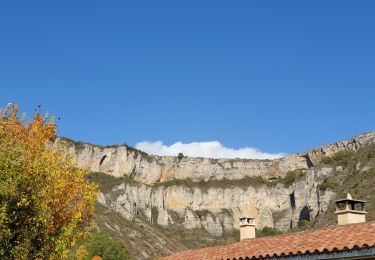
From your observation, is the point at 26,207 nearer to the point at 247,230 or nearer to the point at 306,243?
the point at 306,243

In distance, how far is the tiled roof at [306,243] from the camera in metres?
15.6

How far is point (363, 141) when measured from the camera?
186m

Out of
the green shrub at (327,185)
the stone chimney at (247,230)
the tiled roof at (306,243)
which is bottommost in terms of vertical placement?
the tiled roof at (306,243)

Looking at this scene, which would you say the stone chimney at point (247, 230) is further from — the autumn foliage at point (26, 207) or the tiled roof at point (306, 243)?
the autumn foliage at point (26, 207)

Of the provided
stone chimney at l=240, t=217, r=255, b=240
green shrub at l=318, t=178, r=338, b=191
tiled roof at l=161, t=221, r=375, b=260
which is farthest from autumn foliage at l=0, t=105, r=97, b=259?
green shrub at l=318, t=178, r=338, b=191

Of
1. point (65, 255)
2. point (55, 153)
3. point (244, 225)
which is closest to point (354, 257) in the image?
point (65, 255)

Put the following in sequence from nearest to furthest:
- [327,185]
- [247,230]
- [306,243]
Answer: [306,243]
[247,230]
[327,185]

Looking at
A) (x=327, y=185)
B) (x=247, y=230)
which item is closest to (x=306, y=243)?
(x=247, y=230)

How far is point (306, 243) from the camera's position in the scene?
17547mm

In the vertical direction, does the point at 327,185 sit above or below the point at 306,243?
above

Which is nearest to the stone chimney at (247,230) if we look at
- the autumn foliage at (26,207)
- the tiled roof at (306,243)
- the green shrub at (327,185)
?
the tiled roof at (306,243)

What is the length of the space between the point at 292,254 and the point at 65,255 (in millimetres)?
7505

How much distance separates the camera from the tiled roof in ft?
51.1

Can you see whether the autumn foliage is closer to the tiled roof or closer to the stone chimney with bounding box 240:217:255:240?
the tiled roof
